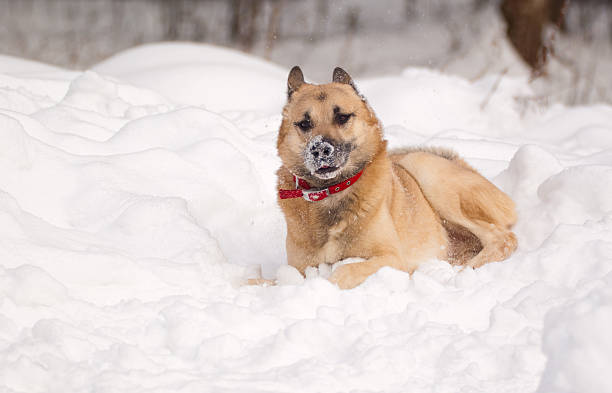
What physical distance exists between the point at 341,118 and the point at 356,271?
3.17 ft

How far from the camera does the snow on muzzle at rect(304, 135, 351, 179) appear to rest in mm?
3422

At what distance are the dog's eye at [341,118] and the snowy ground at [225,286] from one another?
39.9 inches

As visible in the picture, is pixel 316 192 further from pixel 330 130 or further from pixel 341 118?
pixel 341 118

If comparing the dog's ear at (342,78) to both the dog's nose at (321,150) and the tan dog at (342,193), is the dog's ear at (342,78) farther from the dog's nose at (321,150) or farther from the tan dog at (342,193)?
the dog's nose at (321,150)

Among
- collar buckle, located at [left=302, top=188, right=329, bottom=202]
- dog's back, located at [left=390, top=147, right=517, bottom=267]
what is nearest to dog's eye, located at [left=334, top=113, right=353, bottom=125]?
collar buckle, located at [left=302, top=188, right=329, bottom=202]

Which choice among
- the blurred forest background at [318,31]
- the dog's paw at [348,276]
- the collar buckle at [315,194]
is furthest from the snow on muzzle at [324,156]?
the blurred forest background at [318,31]

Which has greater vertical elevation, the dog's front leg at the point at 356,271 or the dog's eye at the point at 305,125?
the dog's eye at the point at 305,125

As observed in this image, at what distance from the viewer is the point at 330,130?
3639 millimetres

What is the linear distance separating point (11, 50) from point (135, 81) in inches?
322

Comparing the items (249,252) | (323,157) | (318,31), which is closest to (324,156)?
(323,157)

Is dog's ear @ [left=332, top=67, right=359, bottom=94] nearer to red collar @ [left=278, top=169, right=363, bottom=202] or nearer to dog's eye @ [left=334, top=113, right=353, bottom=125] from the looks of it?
dog's eye @ [left=334, top=113, right=353, bottom=125]

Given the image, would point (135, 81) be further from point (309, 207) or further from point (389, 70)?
point (389, 70)

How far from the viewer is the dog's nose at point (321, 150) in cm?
342

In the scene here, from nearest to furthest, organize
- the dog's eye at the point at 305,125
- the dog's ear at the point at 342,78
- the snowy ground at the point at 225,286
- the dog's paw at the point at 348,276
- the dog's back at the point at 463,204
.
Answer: the snowy ground at the point at 225,286, the dog's paw at the point at 348,276, the dog's eye at the point at 305,125, the dog's ear at the point at 342,78, the dog's back at the point at 463,204
